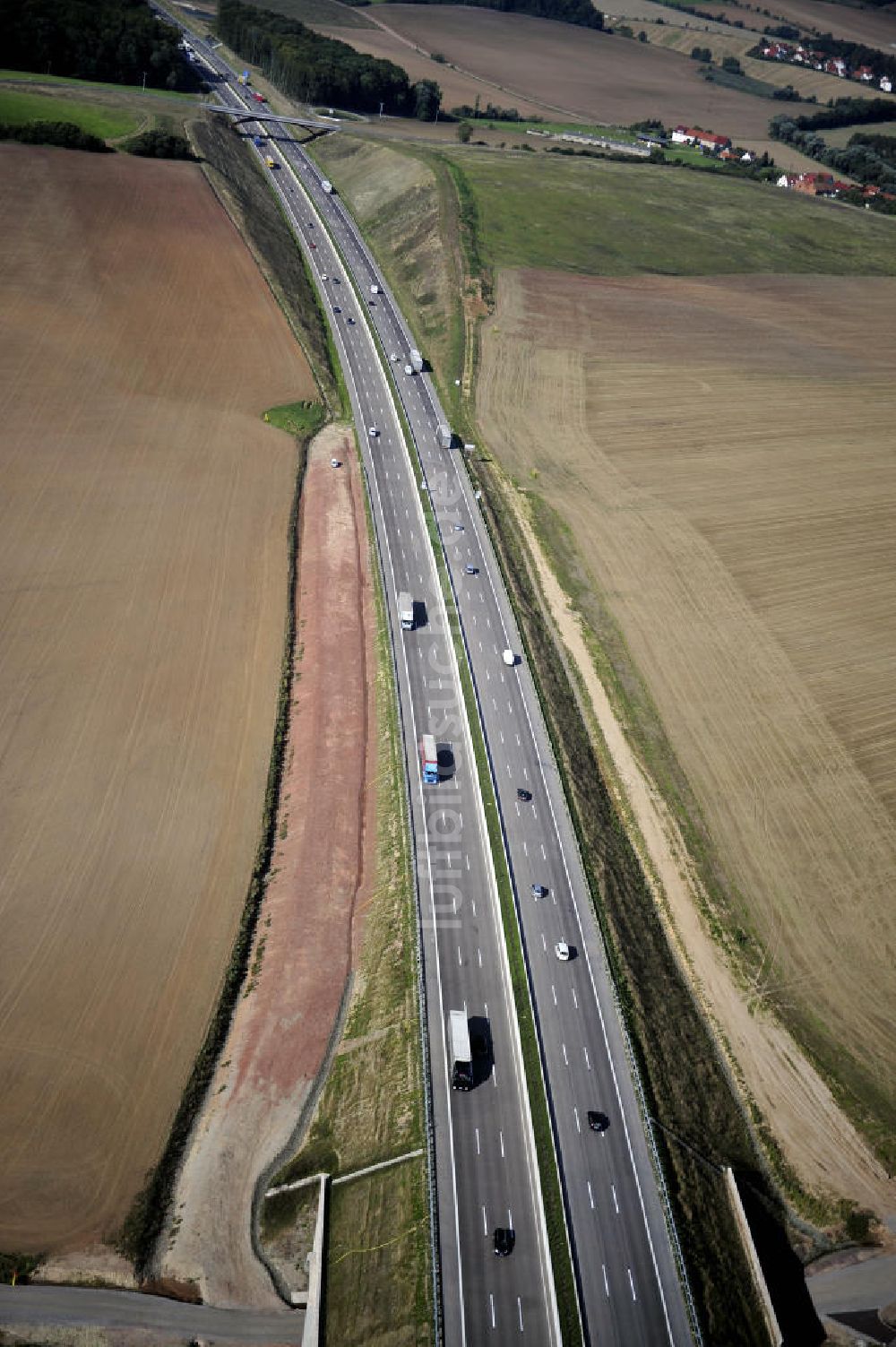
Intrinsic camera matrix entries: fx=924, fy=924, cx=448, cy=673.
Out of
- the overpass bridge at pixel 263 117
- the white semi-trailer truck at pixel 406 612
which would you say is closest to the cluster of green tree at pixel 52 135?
the overpass bridge at pixel 263 117

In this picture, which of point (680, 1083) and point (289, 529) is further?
point (289, 529)

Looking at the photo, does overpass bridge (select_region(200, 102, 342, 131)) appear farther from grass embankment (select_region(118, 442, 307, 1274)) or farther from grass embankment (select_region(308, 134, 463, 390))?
grass embankment (select_region(118, 442, 307, 1274))

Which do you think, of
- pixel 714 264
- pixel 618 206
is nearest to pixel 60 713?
pixel 714 264

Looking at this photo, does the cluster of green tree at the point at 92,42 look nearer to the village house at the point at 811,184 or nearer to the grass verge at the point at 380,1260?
the village house at the point at 811,184

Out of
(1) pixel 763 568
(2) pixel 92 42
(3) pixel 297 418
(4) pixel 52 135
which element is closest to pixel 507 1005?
(1) pixel 763 568

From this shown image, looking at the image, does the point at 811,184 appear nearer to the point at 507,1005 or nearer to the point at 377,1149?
the point at 507,1005

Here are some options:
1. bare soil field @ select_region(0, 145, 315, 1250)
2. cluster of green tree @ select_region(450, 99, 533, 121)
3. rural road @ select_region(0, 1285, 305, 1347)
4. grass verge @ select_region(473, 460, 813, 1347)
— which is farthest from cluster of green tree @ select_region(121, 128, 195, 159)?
rural road @ select_region(0, 1285, 305, 1347)
